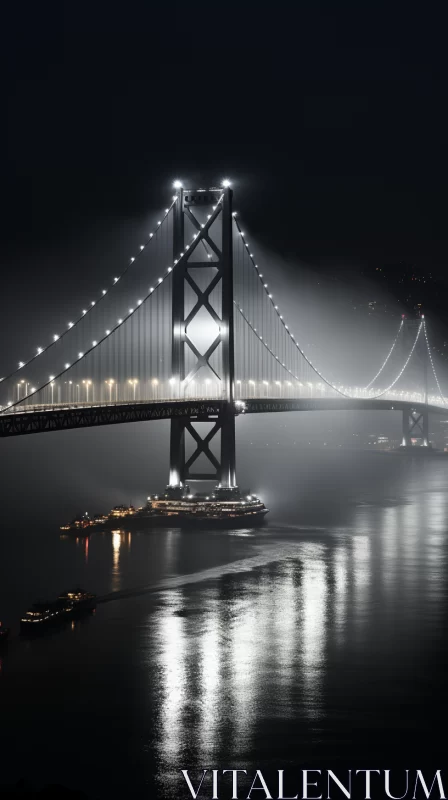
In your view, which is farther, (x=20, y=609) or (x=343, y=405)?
(x=343, y=405)

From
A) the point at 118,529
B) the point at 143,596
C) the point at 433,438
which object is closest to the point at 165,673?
the point at 143,596

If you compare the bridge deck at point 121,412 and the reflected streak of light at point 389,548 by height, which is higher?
the bridge deck at point 121,412

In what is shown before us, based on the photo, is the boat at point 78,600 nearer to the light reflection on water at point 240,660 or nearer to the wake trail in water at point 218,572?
the light reflection on water at point 240,660

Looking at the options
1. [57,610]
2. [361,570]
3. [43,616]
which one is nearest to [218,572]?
[361,570]

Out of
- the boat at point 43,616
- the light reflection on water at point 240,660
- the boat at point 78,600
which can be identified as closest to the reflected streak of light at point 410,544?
the light reflection on water at point 240,660

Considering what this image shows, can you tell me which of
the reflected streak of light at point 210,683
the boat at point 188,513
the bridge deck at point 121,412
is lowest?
the reflected streak of light at point 210,683

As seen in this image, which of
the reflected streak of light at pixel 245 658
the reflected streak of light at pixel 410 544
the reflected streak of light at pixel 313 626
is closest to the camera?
the reflected streak of light at pixel 245 658

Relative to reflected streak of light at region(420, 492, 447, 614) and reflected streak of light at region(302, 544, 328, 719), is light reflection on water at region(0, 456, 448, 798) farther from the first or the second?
reflected streak of light at region(420, 492, 447, 614)

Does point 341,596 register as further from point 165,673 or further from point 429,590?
point 165,673
